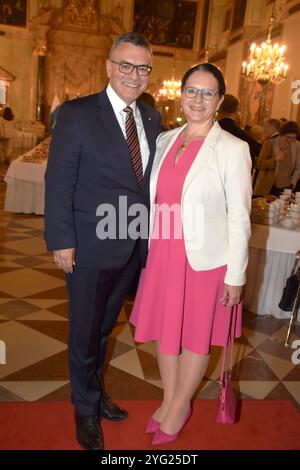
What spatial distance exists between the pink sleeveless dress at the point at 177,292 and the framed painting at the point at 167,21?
1786 centimetres

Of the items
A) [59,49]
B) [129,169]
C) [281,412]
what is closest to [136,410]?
[281,412]

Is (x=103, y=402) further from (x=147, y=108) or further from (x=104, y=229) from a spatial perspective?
(x=147, y=108)

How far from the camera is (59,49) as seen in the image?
17484 mm

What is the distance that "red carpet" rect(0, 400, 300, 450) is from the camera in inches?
83.5

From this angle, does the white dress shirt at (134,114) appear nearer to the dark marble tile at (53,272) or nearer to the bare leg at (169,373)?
the bare leg at (169,373)

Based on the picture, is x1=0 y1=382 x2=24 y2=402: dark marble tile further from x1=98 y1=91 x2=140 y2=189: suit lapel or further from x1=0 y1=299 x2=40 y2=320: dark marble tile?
x1=98 y1=91 x2=140 y2=189: suit lapel

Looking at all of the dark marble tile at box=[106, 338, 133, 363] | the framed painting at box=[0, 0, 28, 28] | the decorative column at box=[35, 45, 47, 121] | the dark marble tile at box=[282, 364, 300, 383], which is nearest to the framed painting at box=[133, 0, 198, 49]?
the decorative column at box=[35, 45, 47, 121]

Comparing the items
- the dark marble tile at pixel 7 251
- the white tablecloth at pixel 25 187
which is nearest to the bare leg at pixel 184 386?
the dark marble tile at pixel 7 251

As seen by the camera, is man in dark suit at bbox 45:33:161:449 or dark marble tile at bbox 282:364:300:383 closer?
man in dark suit at bbox 45:33:161:449

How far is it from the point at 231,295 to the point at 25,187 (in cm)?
615

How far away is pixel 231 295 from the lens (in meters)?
1.95

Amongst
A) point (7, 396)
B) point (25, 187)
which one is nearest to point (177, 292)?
point (7, 396)

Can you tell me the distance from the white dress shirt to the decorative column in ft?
54.5

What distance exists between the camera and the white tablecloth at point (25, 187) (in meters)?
7.30
